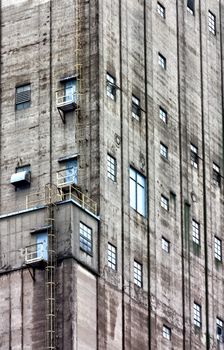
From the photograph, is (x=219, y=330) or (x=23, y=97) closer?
(x=23, y=97)

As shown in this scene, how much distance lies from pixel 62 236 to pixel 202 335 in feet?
53.3

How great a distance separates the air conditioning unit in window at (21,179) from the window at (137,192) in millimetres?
6986

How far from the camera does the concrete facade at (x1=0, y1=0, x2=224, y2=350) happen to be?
129 m

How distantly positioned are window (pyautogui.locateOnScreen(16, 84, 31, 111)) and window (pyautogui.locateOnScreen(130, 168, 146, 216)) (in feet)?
27.2

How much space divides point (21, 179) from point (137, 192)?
806 centimetres

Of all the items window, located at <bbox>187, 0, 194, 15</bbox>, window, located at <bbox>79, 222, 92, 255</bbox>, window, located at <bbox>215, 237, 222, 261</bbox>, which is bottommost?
window, located at <bbox>79, 222, 92, 255</bbox>

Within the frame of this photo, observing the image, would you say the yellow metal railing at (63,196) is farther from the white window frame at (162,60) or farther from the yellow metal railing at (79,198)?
the white window frame at (162,60)

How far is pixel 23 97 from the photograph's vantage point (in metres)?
137

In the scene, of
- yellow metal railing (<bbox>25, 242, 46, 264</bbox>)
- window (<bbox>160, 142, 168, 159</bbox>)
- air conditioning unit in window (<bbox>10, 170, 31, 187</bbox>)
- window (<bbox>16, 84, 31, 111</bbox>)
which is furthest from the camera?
window (<bbox>160, 142, 168, 159</bbox>)

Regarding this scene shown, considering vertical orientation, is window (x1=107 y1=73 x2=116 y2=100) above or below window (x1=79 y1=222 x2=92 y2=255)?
above

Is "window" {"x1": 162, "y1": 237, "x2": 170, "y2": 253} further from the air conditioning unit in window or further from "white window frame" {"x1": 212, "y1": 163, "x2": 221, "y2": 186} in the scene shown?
the air conditioning unit in window

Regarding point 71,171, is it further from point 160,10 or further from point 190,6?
point 190,6

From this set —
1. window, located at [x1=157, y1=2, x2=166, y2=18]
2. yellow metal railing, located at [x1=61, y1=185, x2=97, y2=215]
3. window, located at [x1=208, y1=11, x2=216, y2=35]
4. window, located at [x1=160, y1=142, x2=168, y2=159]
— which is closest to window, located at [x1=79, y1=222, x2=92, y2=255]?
yellow metal railing, located at [x1=61, y1=185, x2=97, y2=215]

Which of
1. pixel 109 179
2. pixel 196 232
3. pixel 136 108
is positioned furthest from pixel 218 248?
pixel 109 179
